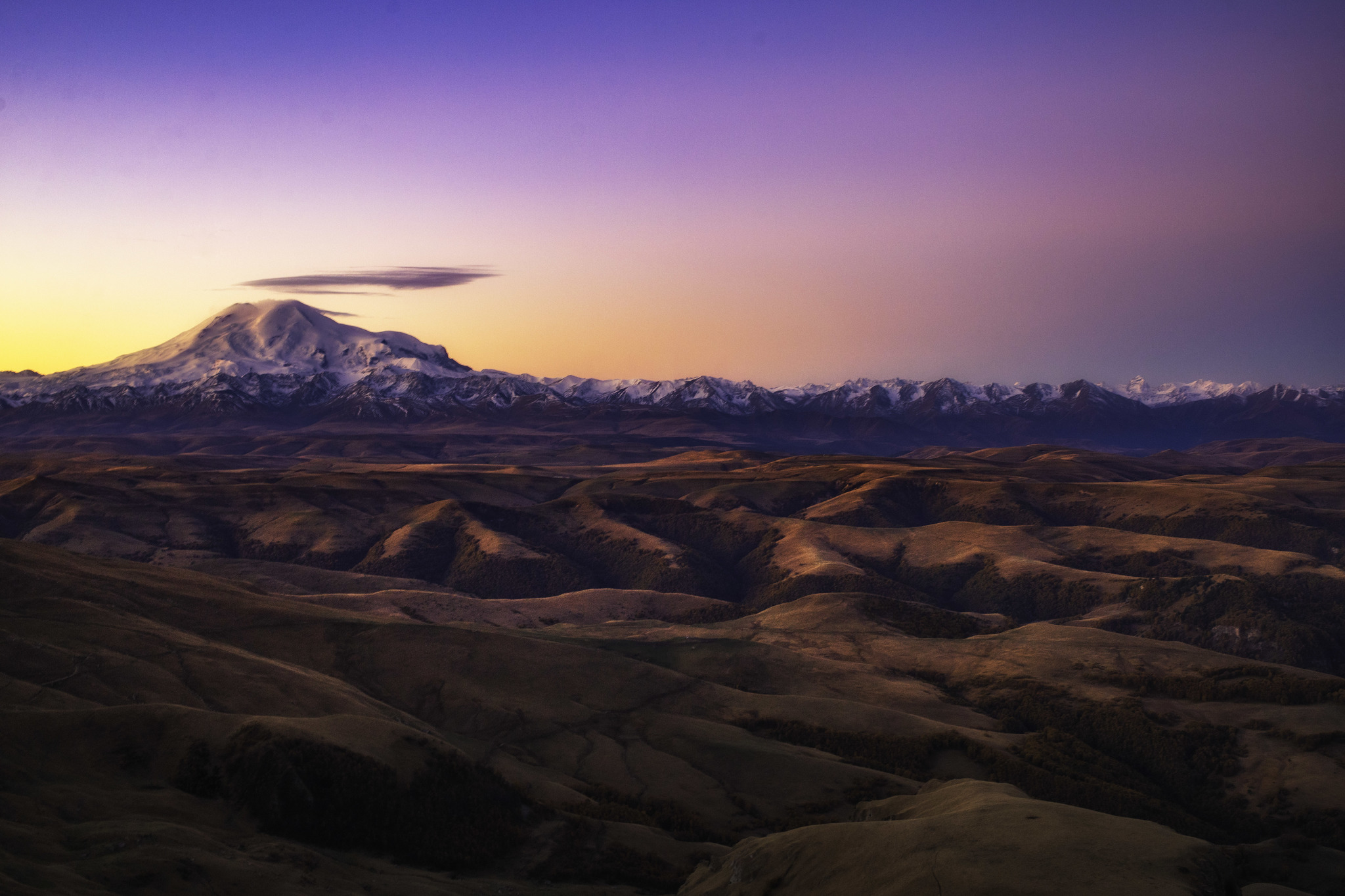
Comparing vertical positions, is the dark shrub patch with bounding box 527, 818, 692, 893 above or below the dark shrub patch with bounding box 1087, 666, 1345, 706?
above

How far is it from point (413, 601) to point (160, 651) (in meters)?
62.5

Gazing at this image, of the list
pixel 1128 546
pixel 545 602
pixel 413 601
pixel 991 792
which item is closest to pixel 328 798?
pixel 991 792

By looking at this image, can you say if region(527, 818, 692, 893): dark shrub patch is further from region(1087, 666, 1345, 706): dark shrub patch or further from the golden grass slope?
region(1087, 666, 1345, 706): dark shrub patch

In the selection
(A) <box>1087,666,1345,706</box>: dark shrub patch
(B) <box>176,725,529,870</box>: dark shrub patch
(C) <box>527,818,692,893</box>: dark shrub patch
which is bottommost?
(A) <box>1087,666,1345,706</box>: dark shrub patch

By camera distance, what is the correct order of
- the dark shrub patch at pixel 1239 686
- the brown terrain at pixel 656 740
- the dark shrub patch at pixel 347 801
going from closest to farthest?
the brown terrain at pixel 656 740 < the dark shrub patch at pixel 347 801 < the dark shrub patch at pixel 1239 686

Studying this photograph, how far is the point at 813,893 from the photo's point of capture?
34844 millimetres

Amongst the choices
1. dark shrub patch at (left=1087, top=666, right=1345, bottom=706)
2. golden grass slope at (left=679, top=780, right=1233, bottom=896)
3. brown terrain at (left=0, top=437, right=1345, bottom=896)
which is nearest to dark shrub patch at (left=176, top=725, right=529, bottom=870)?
brown terrain at (left=0, top=437, right=1345, bottom=896)

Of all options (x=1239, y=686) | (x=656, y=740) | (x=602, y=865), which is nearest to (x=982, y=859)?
(x=602, y=865)

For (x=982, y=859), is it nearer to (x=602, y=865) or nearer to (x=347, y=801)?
(x=602, y=865)

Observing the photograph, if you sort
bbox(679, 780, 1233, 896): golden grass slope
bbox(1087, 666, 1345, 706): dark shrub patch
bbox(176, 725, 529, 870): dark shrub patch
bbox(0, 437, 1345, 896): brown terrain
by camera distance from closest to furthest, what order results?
bbox(679, 780, 1233, 896): golden grass slope → bbox(0, 437, 1345, 896): brown terrain → bbox(176, 725, 529, 870): dark shrub patch → bbox(1087, 666, 1345, 706): dark shrub patch

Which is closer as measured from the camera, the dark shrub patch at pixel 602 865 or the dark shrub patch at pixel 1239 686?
the dark shrub patch at pixel 602 865

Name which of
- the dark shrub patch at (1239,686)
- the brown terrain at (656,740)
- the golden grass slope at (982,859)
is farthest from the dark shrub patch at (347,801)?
the dark shrub patch at (1239,686)

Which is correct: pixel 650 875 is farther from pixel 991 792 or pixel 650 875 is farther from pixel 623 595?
pixel 623 595

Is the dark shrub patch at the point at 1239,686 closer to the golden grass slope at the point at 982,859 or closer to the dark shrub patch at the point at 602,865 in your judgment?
the golden grass slope at the point at 982,859
